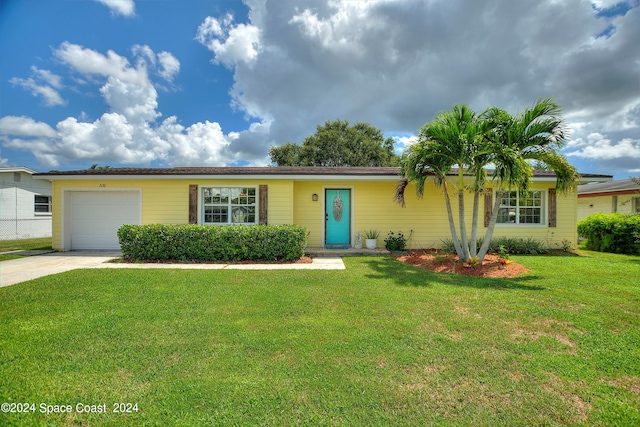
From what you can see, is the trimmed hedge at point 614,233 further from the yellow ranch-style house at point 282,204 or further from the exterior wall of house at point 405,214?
the yellow ranch-style house at point 282,204

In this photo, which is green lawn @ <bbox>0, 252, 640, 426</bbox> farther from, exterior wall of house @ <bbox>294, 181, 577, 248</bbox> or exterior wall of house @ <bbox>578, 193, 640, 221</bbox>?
exterior wall of house @ <bbox>578, 193, 640, 221</bbox>

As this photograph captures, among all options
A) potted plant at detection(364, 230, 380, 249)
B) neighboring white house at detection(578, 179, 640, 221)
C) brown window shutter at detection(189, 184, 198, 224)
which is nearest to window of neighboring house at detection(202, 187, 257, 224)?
brown window shutter at detection(189, 184, 198, 224)

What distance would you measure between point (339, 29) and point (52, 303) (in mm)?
11840

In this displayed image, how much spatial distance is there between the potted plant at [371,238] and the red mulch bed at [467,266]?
1747 mm

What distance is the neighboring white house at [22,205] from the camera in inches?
534

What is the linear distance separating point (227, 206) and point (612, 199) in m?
19.1

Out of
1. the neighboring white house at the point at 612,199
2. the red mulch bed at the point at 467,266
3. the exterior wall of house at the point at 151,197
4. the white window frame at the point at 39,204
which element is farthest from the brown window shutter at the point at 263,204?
the neighboring white house at the point at 612,199

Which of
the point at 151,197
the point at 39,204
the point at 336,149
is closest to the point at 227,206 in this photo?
the point at 151,197

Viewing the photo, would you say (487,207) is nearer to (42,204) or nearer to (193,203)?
(193,203)

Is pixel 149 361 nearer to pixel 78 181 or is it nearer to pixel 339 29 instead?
pixel 78 181

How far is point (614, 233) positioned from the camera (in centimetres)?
992

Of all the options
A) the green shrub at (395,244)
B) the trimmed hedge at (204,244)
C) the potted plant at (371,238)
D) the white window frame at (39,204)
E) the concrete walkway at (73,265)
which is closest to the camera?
the concrete walkway at (73,265)

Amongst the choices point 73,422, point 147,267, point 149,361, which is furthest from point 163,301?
point 147,267

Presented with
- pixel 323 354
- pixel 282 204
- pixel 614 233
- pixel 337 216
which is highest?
pixel 282 204
